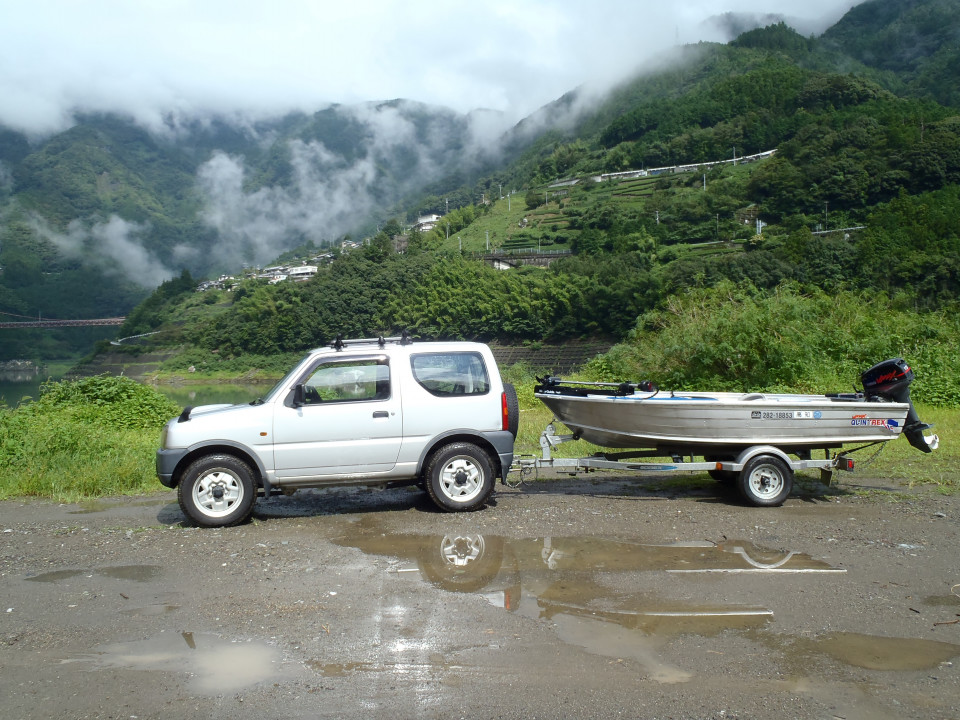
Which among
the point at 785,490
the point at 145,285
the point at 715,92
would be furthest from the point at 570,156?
the point at 785,490

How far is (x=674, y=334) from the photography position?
66.0 ft

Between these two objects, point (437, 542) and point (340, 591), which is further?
point (437, 542)

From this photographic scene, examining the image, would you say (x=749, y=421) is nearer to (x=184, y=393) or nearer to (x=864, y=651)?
(x=864, y=651)

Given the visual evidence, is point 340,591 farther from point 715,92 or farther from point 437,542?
point 715,92

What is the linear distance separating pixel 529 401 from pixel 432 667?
1621 centimetres

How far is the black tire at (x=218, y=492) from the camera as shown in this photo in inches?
286

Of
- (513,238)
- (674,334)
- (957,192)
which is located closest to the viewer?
(674,334)

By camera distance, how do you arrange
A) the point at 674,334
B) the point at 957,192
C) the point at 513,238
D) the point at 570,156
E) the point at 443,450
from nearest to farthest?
1. the point at 443,450
2. the point at 674,334
3. the point at 957,192
4. the point at 513,238
5. the point at 570,156

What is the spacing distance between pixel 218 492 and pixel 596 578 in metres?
3.77

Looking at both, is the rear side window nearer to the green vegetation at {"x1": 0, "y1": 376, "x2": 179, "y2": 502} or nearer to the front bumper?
the front bumper

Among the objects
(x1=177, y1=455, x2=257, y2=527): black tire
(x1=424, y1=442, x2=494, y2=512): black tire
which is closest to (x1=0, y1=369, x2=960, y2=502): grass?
(x1=424, y1=442, x2=494, y2=512): black tire

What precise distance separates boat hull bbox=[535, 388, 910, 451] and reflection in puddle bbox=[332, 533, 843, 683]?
59.9 inches

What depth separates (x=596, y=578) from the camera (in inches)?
220

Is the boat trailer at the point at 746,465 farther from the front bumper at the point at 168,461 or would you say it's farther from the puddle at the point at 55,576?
the puddle at the point at 55,576
